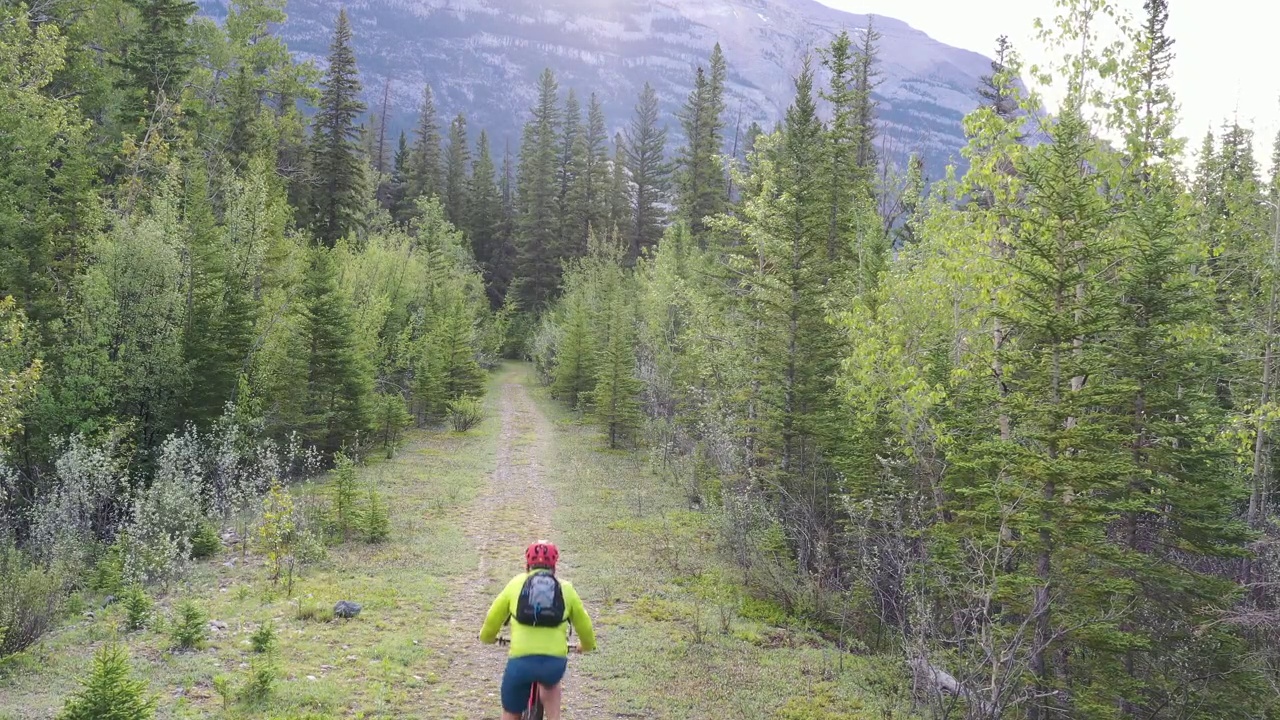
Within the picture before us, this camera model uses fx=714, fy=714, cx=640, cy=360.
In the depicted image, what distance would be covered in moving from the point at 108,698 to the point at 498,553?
8988 millimetres

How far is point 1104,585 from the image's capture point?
875 cm

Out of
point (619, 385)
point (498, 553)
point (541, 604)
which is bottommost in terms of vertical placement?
point (498, 553)

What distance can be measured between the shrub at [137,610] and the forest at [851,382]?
0.84m

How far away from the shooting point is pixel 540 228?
63.2m

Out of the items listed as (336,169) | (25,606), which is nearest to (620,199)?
(336,169)

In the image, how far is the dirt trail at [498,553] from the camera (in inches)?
331

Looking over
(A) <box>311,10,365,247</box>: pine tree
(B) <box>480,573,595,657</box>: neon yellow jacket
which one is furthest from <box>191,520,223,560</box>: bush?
(A) <box>311,10,365,247</box>: pine tree

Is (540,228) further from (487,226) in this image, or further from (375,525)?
(375,525)

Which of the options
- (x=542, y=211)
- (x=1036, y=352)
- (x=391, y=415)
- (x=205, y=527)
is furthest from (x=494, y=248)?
(x=1036, y=352)

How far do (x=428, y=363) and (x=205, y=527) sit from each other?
1738 cm

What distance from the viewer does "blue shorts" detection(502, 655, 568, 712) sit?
17.0 ft

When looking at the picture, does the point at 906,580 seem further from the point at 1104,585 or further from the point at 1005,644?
the point at 1104,585

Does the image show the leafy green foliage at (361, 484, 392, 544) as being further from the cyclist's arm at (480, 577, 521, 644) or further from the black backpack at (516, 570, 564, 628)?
the black backpack at (516, 570, 564, 628)

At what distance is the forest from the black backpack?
12.9 ft
